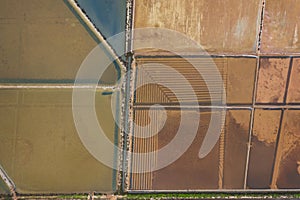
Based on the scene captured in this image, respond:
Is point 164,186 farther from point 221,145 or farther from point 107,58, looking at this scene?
point 107,58

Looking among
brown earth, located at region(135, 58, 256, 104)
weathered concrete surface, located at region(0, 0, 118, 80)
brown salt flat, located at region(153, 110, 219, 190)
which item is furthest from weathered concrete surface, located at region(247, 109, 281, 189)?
weathered concrete surface, located at region(0, 0, 118, 80)

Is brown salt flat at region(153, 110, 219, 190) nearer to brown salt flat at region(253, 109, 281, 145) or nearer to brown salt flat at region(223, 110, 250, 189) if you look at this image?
brown salt flat at region(223, 110, 250, 189)

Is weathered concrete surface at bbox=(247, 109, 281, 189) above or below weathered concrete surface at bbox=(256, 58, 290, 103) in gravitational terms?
below

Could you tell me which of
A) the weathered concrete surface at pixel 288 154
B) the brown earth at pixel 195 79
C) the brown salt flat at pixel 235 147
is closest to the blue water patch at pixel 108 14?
the brown earth at pixel 195 79

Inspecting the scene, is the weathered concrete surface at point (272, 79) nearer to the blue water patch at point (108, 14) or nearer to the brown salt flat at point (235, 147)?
the brown salt flat at point (235, 147)

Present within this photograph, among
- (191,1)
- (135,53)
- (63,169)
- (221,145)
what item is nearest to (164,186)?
(221,145)

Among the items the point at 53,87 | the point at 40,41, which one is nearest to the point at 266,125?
the point at 53,87
